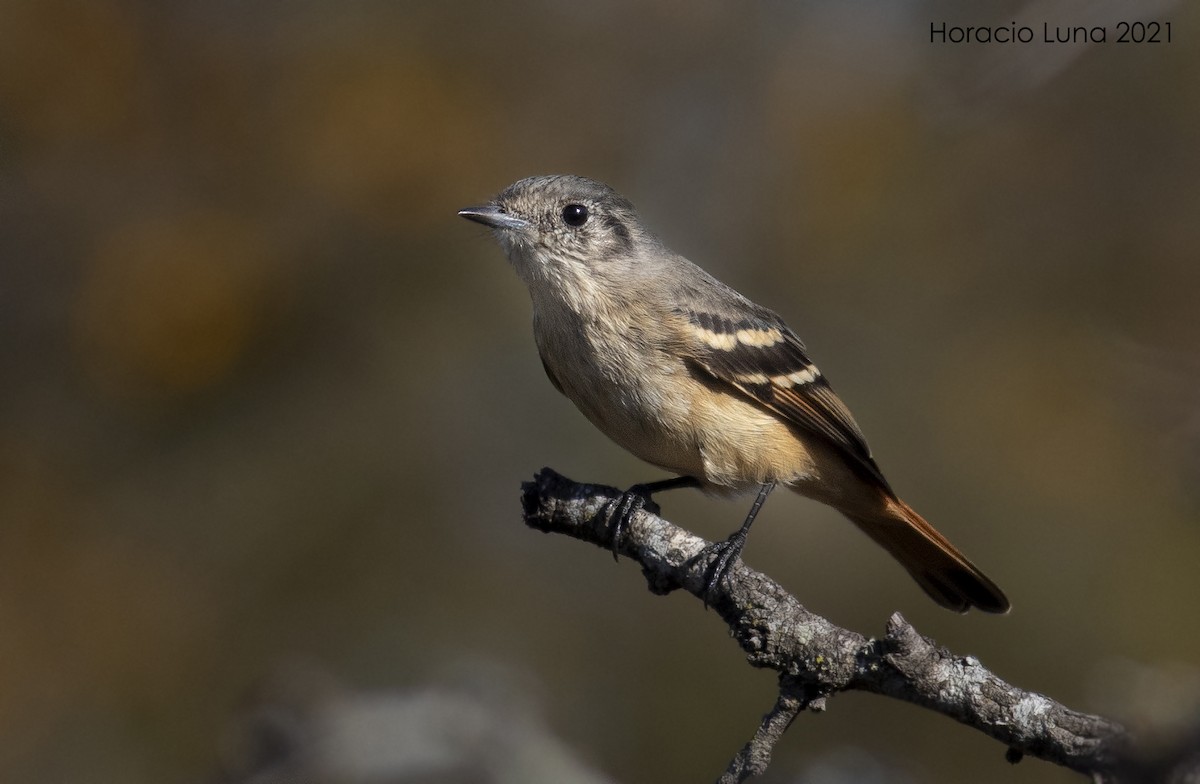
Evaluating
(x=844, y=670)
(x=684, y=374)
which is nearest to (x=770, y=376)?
(x=684, y=374)

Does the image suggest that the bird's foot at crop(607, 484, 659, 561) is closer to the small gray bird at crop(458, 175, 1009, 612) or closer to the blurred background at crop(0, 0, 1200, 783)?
the small gray bird at crop(458, 175, 1009, 612)

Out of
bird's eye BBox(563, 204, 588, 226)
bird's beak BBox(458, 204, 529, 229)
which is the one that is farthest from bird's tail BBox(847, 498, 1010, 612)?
bird's beak BBox(458, 204, 529, 229)

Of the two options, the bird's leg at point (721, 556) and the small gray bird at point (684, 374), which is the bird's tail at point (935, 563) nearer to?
the small gray bird at point (684, 374)

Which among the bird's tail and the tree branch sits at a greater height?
the bird's tail

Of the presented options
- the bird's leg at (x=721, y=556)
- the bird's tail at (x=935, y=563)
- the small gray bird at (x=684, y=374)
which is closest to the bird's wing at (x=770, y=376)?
the small gray bird at (x=684, y=374)

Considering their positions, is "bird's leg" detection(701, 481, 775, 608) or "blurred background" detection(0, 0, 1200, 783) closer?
"bird's leg" detection(701, 481, 775, 608)

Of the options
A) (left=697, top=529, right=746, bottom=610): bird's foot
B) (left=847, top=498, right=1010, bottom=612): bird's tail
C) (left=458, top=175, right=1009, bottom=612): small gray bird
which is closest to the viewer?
(left=697, top=529, right=746, bottom=610): bird's foot

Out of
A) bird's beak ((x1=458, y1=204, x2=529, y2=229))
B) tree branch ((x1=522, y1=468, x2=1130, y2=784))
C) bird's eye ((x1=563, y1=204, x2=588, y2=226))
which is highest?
bird's eye ((x1=563, y1=204, x2=588, y2=226))
